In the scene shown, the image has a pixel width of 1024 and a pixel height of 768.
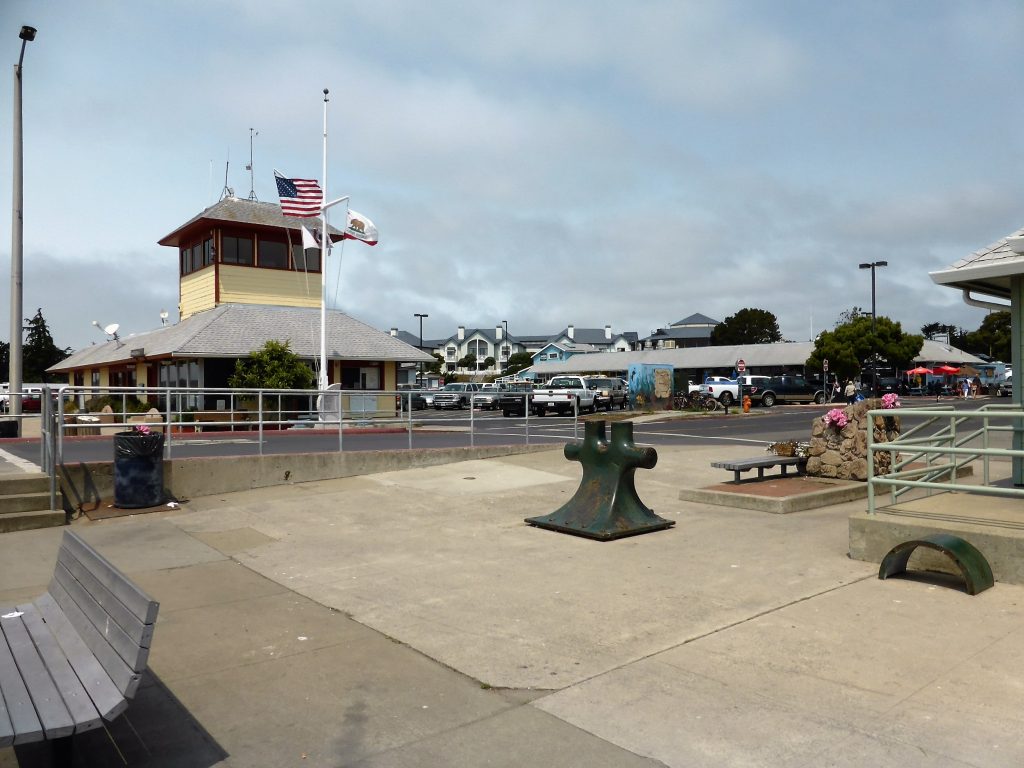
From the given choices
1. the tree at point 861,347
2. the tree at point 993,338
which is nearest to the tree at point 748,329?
the tree at point 993,338

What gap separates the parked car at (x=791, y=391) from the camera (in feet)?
159

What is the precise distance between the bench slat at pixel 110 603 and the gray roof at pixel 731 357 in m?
62.3

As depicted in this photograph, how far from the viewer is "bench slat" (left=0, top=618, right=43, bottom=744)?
3072 mm

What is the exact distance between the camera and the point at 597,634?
218 inches

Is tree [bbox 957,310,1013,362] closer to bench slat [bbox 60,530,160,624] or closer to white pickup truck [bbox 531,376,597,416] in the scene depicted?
white pickup truck [bbox 531,376,597,416]

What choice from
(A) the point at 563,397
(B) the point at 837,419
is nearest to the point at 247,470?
(B) the point at 837,419

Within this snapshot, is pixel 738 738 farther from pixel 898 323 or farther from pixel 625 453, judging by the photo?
pixel 898 323

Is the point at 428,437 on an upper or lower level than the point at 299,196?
lower

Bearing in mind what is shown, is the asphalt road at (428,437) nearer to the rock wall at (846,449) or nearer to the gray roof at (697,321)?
the rock wall at (846,449)

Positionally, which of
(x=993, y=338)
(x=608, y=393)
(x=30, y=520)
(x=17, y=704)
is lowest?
(x=30, y=520)

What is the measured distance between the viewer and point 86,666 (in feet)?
12.0

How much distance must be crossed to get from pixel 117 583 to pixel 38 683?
0.51 m

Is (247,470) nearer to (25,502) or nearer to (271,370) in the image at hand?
(25,502)

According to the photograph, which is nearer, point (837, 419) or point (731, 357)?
point (837, 419)
